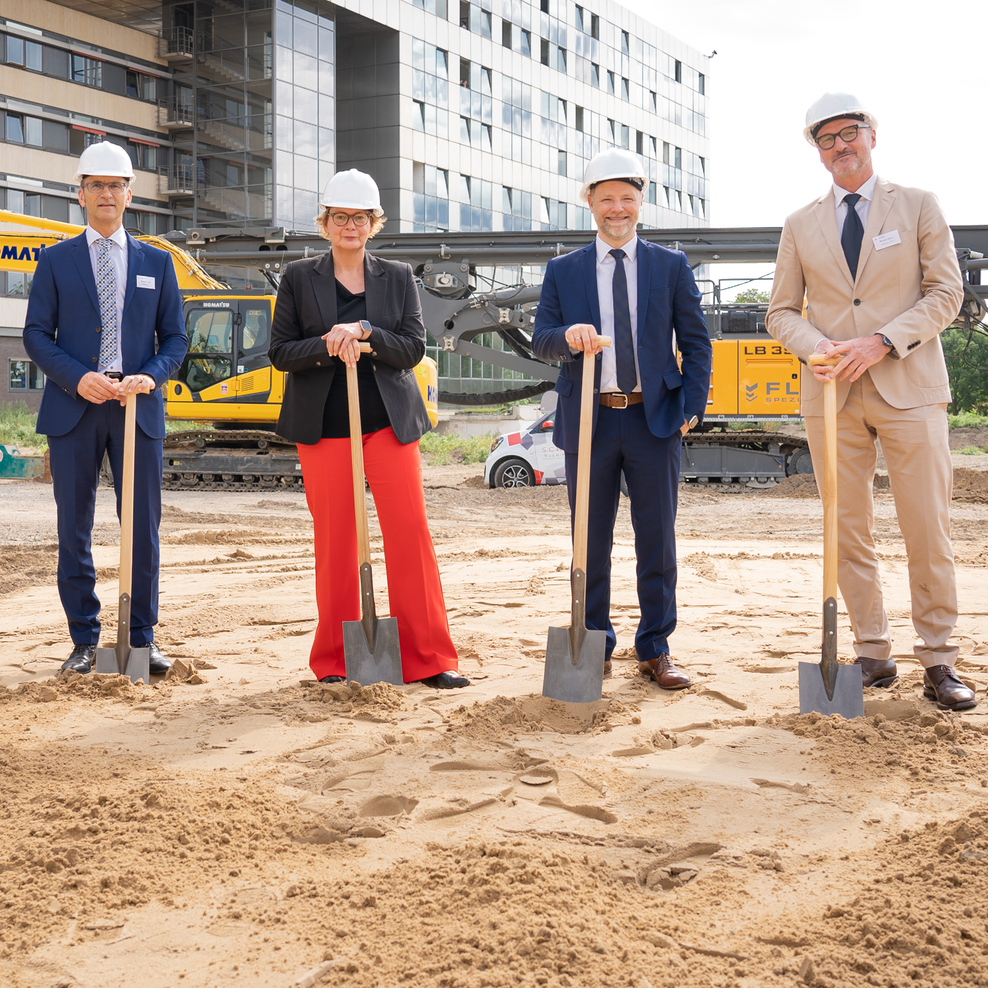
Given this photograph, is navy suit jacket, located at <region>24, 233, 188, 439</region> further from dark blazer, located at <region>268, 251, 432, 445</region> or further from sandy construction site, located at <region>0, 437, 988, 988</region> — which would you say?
sandy construction site, located at <region>0, 437, 988, 988</region>

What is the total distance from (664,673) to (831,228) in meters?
2.02

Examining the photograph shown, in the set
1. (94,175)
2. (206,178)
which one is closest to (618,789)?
(94,175)

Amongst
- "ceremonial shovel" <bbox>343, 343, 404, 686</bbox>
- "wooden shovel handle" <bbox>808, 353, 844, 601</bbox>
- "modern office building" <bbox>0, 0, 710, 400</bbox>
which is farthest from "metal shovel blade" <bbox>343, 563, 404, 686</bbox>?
"modern office building" <bbox>0, 0, 710, 400</bbox>

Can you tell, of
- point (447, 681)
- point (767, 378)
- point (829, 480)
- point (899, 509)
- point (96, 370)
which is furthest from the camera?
point (767, 378)

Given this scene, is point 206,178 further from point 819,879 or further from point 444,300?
point 819,879

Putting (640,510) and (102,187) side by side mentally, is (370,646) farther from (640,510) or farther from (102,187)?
(102,187)

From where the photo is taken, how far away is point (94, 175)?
15.8 feet

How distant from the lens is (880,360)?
4258mm

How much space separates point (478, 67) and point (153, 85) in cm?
1286

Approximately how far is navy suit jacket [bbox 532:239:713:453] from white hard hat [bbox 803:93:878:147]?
31.3 inches

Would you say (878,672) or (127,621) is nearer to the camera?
(878,672)

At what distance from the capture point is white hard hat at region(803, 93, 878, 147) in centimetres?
421

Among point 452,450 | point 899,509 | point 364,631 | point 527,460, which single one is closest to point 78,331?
point 364,631

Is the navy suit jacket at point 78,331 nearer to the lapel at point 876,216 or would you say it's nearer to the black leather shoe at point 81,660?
the black leather shoe at point 81,660
